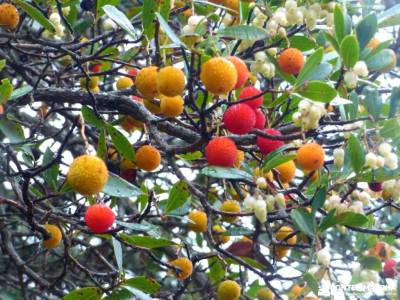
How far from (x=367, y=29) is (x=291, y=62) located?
6.2 inches

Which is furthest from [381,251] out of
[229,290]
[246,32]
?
[246,32]

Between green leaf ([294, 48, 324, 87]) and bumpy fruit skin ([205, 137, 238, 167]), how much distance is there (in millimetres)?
179

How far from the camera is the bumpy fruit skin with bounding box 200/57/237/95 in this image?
1162mm

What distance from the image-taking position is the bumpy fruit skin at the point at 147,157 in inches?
60.9

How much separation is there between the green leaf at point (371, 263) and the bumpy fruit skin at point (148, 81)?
55 cm

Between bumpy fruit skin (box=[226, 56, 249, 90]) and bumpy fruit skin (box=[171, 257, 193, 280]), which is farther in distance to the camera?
bumpy fruit skin (box=[171, 257, 193, 280])

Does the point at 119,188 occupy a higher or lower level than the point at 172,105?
lower

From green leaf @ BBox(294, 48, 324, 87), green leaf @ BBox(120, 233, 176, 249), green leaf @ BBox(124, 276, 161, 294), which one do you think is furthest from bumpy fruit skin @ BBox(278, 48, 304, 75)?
green leaf @ BBox(124, 276, 161, 294)

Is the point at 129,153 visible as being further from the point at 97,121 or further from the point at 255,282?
the point at 255,282

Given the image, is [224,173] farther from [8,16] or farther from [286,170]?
[8,16]

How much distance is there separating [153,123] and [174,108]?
16 centimetres

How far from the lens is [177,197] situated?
169 centimetres

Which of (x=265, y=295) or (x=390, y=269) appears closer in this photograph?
(x=390, y=269)

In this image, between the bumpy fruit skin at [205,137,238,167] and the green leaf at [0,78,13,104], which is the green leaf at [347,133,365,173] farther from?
the green leaf at [0,78,13,104]
